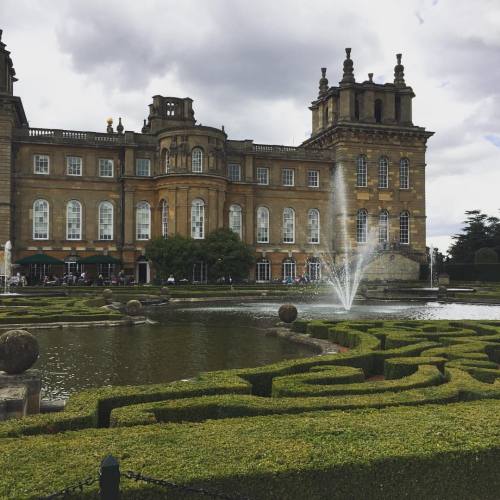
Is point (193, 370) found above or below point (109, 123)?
below

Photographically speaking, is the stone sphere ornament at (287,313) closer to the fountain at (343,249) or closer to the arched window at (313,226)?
the fountain at (343,249)

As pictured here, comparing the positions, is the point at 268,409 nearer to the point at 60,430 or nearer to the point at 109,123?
the point at 60,430

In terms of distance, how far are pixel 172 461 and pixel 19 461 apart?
41.6 inches

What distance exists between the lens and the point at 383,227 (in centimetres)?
4778

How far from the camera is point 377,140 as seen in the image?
47531 mm

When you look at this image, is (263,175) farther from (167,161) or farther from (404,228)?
(404,228)

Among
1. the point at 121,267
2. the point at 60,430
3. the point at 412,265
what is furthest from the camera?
the point at 412,265

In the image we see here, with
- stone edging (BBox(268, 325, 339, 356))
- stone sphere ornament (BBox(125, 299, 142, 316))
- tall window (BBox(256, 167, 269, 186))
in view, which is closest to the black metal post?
stone edging (BBox(268, 325, 339, 356))

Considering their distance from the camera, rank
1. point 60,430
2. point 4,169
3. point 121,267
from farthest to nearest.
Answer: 1. point 121,267
2. point 4,169
3. point 60,430

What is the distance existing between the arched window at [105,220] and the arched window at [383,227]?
73.5 feet

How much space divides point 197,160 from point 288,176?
29.6 ft

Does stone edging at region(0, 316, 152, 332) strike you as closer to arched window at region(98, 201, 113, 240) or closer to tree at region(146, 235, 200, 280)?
tree at region(146, 235, 200, 280)

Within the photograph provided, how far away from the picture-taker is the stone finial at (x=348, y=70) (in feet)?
158

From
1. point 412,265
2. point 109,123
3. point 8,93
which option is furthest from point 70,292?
point 412,265
